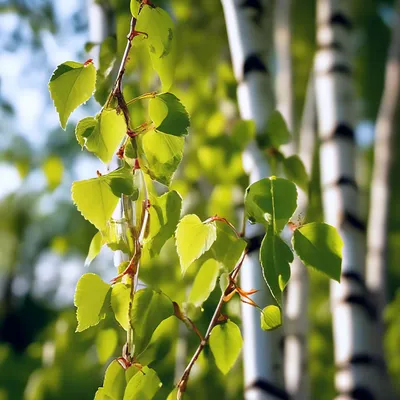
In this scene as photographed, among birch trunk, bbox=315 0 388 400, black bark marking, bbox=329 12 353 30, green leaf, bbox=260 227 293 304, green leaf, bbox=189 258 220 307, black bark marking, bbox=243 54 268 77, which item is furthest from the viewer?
black bark marking, bbox=329 12 353 30

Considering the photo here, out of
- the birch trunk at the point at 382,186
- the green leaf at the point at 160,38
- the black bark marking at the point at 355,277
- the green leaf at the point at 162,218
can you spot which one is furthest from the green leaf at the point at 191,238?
the birch trunk at the point at 382,186

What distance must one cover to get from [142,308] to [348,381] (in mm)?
530

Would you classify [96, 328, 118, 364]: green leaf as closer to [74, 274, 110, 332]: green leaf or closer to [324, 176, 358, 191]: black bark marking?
[74, 274, 110, 332]: green leaf

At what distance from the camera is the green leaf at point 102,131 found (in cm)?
43

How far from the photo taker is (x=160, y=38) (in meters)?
0.45

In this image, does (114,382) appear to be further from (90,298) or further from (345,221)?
(345,221)

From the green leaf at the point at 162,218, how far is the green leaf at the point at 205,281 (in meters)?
0.07

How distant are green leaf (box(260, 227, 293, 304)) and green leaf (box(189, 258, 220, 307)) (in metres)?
0.11

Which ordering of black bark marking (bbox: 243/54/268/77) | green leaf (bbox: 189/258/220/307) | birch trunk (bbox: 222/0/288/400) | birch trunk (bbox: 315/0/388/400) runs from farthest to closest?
birch trunk (bbox: 315/0/388/400) < black bark marking (bbox: 243/54/268/77) < birch trunk (bbox: 222/0/288/400) < green leaf (bbox: 189/258/220/307)

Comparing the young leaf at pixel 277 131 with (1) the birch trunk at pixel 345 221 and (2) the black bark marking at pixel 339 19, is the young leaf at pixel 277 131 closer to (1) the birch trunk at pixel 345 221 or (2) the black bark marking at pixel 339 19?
(1) the birch trunk at pixel 345 221

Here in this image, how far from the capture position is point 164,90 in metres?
0.47

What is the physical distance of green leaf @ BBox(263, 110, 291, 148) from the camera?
0.66 metres

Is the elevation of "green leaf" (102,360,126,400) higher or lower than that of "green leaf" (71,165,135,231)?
lower

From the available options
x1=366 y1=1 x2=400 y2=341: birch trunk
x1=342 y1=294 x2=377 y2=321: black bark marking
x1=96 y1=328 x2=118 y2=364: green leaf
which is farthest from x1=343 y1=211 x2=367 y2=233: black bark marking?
x1=96 y1=328 x2=118 y2=364: green leaf
